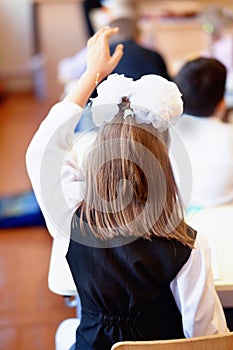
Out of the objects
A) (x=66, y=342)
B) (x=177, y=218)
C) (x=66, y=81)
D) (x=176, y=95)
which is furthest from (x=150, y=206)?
(x=66, y=81)

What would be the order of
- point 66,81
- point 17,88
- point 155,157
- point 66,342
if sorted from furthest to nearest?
1. point 17,88
2. point 66,81
3. point 66,342
4. point 155,157

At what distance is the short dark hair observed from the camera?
5.32 feet

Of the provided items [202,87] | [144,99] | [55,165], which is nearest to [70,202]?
[55,165]

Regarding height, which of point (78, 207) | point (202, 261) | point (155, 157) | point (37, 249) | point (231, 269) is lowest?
point (37, 249)

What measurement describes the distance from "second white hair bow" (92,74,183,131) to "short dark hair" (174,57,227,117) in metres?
0.58

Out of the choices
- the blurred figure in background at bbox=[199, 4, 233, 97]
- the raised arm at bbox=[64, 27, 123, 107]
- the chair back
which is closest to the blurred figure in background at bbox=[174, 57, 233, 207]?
the raised arm at bbox=[64, 27, 123, 107]

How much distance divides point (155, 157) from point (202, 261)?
23cm

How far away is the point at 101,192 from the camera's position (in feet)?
3.28

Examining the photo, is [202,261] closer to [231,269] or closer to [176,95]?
[231,269]

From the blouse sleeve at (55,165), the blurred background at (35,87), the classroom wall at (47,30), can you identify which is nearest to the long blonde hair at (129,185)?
the blouse sleeve at (55,165)

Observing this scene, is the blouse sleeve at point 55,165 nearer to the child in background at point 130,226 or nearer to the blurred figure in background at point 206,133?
the child in background at point 130,226

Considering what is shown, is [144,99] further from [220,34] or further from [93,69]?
[220,34]

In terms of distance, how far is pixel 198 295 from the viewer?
1.06 m

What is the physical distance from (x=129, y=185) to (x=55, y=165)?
23 centimetres
